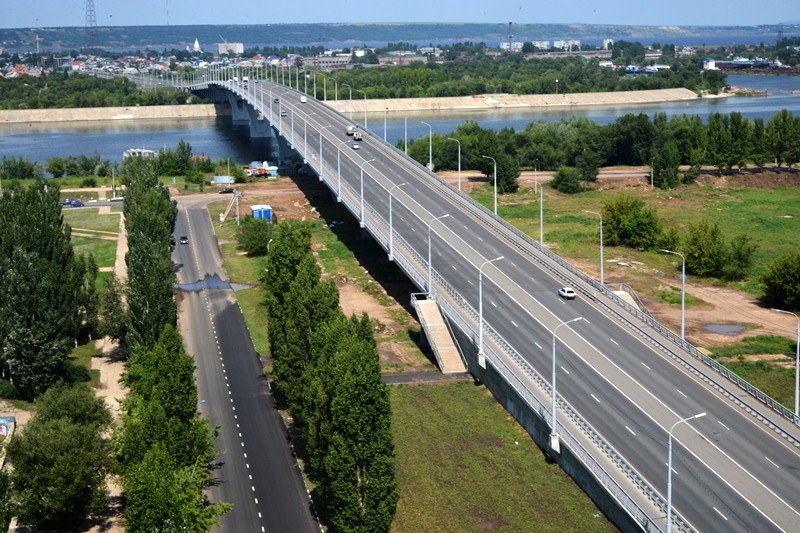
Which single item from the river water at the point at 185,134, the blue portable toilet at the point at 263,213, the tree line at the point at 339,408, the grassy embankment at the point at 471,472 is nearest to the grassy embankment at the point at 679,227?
the grassy embankment at the point at 471,472

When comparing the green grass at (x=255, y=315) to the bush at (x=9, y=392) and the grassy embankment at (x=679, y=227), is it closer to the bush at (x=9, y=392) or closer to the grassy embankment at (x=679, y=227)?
the bush at (x=9, y=392)

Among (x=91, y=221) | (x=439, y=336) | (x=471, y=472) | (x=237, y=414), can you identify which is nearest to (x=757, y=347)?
(x=439, y=336)

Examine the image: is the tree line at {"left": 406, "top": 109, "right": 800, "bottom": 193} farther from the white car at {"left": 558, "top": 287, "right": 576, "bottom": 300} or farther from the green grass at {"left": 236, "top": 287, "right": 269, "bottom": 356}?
the white car at {"left": 558, "top": 287, "right": 576, "bottom": 300}

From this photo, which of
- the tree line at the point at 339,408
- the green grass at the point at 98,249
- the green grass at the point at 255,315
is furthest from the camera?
the green grass at the point at 98,249

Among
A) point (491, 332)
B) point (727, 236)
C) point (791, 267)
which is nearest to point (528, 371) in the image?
point (491, 332)

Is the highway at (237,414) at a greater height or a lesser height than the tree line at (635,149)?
lesser

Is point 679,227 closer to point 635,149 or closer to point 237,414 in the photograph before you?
point 635,149
